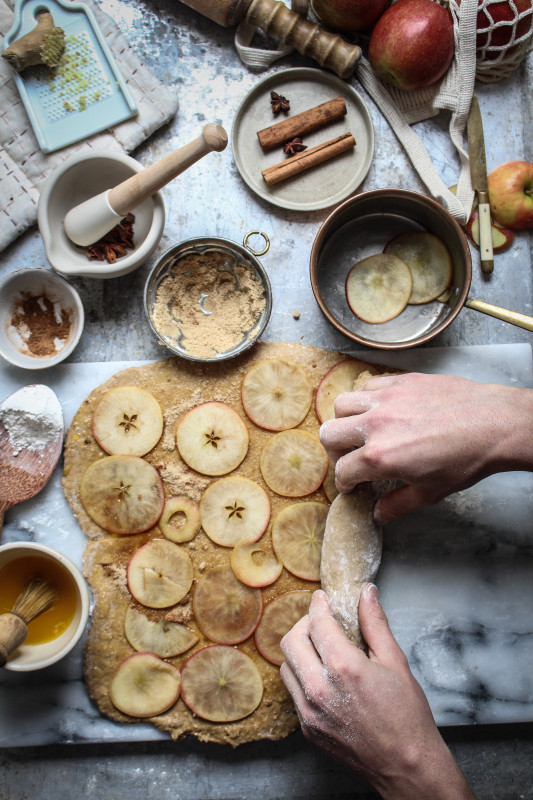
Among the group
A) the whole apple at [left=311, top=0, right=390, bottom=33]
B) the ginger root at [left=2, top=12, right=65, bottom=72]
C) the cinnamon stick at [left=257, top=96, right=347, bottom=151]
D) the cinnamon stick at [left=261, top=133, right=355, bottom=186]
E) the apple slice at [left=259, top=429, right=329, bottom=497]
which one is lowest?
the apple slice at [left=259, top=429, right=329, bottom=497]

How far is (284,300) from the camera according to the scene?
1.95 m

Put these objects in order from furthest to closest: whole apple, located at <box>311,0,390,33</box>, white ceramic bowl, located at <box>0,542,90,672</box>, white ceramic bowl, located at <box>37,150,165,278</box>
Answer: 1. whole apple, located at <box>311,0,390,33</box>
2. white ceramic bowl, located at <box>37,150,165,278</box>
3. white ceramic bowl, located at <box>0,542,90,672</box>

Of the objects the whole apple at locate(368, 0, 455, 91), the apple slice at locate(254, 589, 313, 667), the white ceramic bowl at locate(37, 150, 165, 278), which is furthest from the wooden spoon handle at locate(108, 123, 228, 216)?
the apple slice at locate(254, 589, 313, 667)

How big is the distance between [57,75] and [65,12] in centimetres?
20

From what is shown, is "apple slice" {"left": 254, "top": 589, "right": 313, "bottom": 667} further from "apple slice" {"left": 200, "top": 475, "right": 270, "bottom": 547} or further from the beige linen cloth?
the beige linen cloth

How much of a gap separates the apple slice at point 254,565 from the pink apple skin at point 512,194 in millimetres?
1316

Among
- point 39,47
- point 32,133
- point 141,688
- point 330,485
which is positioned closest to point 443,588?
point 330,485

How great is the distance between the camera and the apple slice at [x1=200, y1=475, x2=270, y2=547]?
5.86ft

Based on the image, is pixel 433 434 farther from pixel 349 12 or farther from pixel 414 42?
pixel 349 12

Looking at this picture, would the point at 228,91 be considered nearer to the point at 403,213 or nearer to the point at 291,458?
the point at 403,213

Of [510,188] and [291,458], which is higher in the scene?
[510,188]

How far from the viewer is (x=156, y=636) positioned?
5.76 feet

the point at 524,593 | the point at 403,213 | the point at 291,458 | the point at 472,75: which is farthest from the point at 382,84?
the point at 524,593

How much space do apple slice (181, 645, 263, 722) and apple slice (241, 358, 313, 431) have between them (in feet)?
2.24
